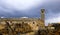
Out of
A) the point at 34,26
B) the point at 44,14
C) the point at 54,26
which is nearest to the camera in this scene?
the point at 54,26

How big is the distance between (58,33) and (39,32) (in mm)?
2596

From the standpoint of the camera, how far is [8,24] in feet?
79.6

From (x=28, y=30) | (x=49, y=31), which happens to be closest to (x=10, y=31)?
(x=28, y=30)

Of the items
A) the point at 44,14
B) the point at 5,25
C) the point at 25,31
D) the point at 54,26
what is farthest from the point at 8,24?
the point at 44,14

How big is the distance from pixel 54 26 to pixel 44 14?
12.0 meters

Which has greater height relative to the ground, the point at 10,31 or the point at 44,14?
the point at 44,14

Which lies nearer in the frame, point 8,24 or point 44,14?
point 8,24

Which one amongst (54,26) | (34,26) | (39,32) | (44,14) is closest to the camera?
(54,26)

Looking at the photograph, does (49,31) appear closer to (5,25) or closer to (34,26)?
(34,26)

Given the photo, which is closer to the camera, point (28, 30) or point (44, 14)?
point (28, 30)

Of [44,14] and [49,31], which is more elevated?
[44,14]

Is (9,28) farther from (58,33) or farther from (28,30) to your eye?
(58,33)

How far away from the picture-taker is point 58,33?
21984 mm

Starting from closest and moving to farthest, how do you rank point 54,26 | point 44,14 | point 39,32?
1. point 54,26
2. point 39,32
3. point 44,14
